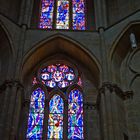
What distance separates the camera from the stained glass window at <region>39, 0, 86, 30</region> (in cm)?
1525

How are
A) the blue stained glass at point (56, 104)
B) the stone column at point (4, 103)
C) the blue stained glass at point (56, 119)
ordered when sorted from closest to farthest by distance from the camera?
the stone column at point (4, 103)
the blue stained glass at point (56, 119)
the blue stained glass at point (56, 104)

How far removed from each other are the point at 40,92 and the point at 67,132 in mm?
2174

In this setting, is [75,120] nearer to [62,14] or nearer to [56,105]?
[56,105]

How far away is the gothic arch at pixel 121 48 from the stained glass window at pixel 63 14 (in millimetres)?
2341

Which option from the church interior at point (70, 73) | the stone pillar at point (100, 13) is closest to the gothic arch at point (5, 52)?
the church interior at point (70, 73)

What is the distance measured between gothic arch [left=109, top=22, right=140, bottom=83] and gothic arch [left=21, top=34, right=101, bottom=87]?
70 cm

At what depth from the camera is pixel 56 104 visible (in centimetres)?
1310

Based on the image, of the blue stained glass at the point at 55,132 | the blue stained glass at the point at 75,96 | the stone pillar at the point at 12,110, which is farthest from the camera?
the blue stained glass at the point at 75,96

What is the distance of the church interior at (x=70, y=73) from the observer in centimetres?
1184

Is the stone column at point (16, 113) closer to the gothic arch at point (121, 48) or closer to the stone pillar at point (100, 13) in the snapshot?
the gothic arch at point (121, 48)

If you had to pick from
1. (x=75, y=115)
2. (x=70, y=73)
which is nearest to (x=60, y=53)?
(x=70, y=73)

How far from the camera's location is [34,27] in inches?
588

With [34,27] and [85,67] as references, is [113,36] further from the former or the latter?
[34,27]

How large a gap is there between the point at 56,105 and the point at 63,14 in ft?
15.8
